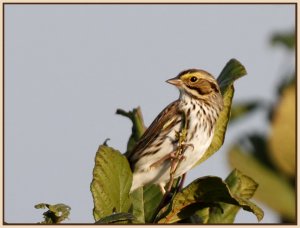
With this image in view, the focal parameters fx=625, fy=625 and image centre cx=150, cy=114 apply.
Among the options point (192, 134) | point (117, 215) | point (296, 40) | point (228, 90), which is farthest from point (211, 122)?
point (117, 215)

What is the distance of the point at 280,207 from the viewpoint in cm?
272

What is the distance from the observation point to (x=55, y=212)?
346 centimetres

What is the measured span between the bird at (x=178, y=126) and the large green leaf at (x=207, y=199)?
171cm

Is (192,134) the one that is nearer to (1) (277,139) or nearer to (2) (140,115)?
(2) (140,115)

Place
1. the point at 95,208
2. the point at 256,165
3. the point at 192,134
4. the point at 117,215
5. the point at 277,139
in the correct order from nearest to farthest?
the point at 277,139, the point at 256,165, the point at 117,215, the point at 95,208, the point at 192,134

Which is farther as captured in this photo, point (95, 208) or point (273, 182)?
point (95, 208)

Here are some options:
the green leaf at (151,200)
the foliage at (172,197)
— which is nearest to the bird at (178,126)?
the green leaf at (151,200)

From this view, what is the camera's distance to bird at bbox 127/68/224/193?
21.0ft

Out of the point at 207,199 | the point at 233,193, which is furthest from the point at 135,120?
the point at 207,199

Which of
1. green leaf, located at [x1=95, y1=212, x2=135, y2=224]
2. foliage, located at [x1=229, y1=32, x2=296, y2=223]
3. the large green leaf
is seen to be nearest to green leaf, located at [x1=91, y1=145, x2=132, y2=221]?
the large green leaf

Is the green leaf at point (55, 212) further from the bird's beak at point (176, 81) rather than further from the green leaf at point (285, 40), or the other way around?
the bird's beak at point (176, 81)

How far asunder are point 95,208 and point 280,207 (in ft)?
5.04

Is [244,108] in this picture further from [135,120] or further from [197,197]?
[135,120]

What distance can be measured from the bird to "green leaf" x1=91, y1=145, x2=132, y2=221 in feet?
6.08
